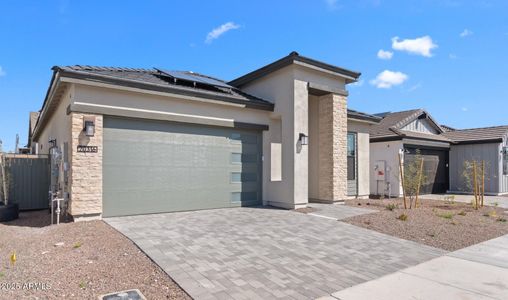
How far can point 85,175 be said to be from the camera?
7949mm

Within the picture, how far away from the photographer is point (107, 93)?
842cm

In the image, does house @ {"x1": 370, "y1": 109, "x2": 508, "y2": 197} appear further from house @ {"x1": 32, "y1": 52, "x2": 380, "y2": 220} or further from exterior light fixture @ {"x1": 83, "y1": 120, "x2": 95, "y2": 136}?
exterior light fixture @ {"x1": 83, "y1": 120, "x2": 95, "y2": 136}

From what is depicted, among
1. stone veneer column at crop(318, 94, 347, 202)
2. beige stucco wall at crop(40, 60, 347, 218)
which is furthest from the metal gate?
stone veneer column at crop(318, 94, 347, 202)

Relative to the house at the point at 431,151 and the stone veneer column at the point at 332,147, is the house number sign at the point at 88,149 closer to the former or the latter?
the stone veneer column at the point at 332,147

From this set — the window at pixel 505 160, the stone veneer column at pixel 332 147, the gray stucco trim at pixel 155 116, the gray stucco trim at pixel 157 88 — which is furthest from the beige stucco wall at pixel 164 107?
the window at pixel 505 160

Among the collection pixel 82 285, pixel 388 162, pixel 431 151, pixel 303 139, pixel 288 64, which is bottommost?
pixel 82 285

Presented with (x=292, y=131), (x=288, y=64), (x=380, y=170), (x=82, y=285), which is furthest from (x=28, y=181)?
(x=380, y=170)

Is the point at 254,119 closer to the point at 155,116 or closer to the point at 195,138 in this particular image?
the point at 195,138

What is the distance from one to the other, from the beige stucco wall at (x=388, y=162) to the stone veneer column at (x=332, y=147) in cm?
456

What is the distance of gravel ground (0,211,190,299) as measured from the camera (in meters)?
3.94

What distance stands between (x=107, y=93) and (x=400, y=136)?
1330 cm

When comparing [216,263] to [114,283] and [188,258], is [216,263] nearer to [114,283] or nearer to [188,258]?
[188,258]

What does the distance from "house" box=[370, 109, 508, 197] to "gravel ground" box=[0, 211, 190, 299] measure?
13.1 metres

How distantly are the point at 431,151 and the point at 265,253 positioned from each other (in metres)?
16.1
